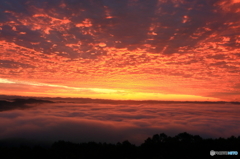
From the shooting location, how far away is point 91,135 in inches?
7352

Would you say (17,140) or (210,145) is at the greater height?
(210,145)

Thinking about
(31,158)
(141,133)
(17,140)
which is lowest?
(17,140)

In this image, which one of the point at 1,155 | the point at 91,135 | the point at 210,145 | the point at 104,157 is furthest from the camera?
the point at 91,135

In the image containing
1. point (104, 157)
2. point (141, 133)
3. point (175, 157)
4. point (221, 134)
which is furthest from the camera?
point (141, 133)

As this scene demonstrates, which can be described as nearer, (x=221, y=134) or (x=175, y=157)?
(x=175, y=157)

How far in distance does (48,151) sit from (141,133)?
124 metres

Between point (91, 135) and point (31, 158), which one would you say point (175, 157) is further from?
point (91, 135)

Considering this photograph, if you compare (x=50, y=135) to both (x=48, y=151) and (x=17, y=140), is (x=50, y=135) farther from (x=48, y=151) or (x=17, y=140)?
(x=48, y=151)

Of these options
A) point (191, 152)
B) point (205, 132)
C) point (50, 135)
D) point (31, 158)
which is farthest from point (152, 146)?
point (50, 135)

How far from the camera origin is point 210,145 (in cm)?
5450

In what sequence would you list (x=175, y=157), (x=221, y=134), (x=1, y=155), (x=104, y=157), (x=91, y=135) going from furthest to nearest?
(x=91, y=135)
(x=221, y=134)
(x=104, y=157)
(x=175, y=157)
(x=1, y=155)

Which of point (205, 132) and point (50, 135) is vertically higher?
point (205, 132)

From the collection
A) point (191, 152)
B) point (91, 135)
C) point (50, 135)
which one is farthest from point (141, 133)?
point (191, 152)

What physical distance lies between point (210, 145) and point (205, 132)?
108 meters
